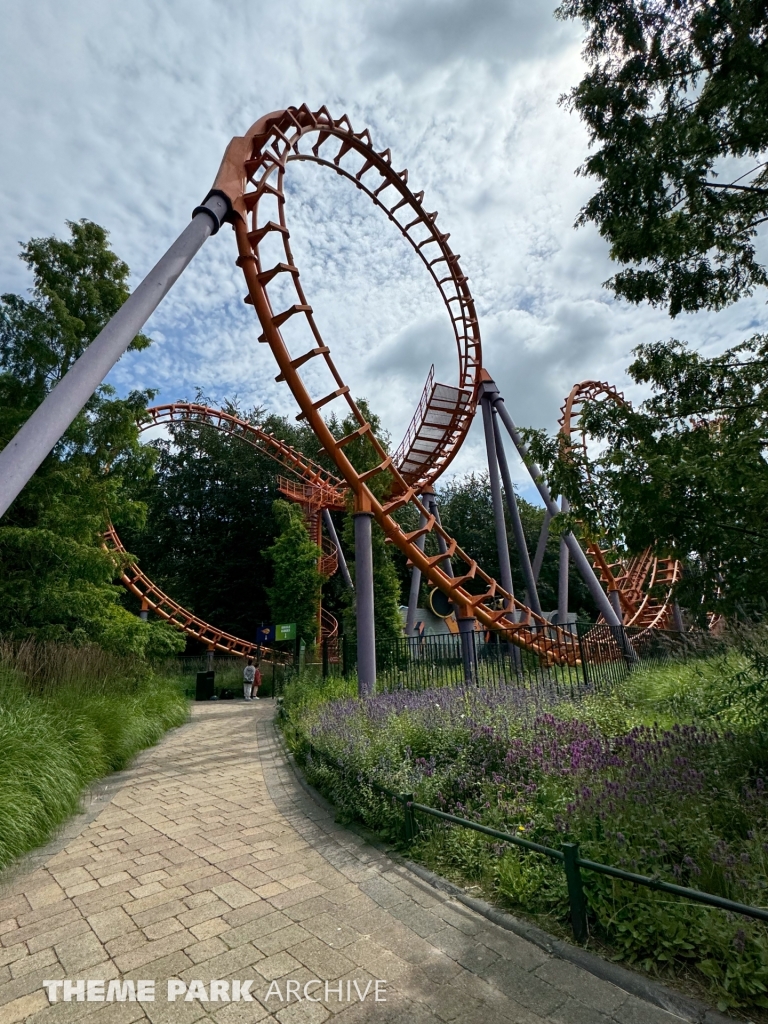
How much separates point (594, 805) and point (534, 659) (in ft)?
33.3

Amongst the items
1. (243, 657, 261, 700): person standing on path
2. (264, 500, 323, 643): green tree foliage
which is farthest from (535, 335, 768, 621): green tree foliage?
(264, 500, 323, 643): green tree foliage

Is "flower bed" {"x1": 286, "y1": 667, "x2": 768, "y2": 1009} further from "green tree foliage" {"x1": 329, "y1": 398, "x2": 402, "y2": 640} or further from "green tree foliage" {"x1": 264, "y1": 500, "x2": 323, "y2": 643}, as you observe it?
"green tree foliage" {"x1": 264, "y1": 500, "x2": 323, "y2": 643}

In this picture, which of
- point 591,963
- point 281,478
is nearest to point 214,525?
point 281,478

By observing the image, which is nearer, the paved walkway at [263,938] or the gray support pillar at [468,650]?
the paved walkway at [263,938]

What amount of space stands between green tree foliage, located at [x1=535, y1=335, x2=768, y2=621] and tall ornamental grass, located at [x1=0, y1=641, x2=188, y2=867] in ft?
16.8

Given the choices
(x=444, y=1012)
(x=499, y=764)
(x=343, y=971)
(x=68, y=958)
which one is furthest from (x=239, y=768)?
(x=444, y=1012)

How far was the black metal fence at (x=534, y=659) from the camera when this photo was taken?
8703 millimetres

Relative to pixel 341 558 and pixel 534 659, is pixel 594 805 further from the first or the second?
pixel 341 558

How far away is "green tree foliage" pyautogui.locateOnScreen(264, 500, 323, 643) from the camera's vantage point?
75.7ft

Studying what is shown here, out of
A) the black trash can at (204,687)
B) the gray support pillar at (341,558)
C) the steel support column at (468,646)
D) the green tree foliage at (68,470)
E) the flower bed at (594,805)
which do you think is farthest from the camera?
the gray support pillar at (341,558)

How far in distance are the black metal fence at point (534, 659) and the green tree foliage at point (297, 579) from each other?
9915 mm

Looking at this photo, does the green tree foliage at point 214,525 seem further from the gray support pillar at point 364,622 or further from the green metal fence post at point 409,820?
the green metal fence post at point 409,820

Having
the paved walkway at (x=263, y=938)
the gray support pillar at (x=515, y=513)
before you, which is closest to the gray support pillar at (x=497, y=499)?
the gray support pillar at (x=515, y=513)

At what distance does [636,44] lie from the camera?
5.47 metres
